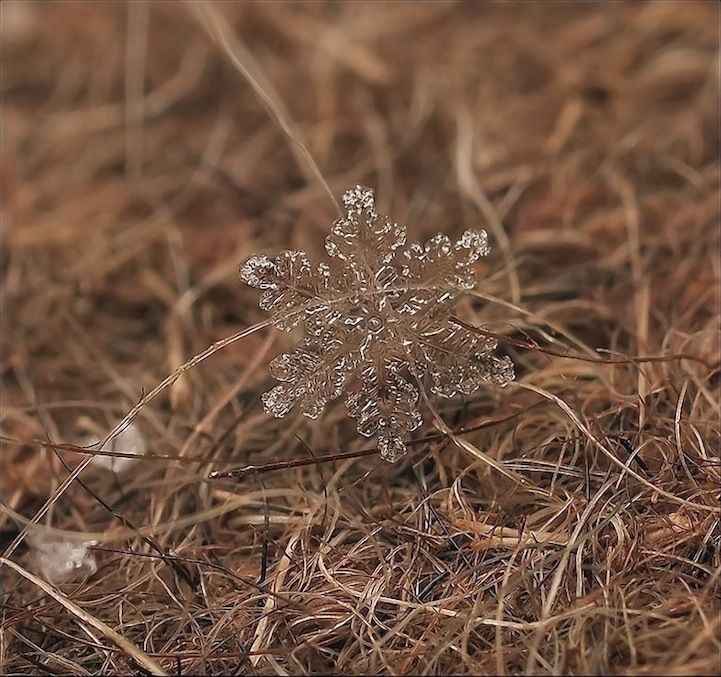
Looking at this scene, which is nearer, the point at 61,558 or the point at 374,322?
the point at 374,322

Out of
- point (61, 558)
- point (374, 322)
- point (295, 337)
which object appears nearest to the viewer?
point (374, 322)

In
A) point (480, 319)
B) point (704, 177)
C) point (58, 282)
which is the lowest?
point (704, 177)

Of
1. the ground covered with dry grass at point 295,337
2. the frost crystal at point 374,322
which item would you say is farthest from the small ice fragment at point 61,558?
the frost crystal at point 374,322

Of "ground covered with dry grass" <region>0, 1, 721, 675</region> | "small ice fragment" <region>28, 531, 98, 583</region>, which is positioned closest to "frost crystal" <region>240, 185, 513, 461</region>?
"ground covered with dry grass" <region>0, 1, 721, 675</region>

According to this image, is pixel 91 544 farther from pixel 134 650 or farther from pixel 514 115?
pixel 514 115

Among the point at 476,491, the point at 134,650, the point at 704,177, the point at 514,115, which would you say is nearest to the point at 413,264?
the point at 476,491

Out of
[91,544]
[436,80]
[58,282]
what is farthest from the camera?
[436,80]
